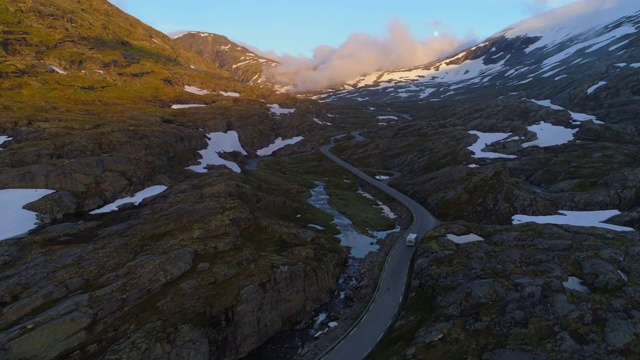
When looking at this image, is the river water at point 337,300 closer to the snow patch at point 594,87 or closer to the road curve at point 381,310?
the road curve at point 381,310

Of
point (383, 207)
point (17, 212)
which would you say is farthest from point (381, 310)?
point (17, 212)

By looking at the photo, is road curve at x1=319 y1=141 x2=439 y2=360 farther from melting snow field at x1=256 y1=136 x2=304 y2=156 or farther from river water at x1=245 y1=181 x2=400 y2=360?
melting snow field at x1=256 y1=136 x2=304 y2=156

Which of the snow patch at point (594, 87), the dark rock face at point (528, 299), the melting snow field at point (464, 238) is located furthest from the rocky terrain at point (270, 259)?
the snow patch at point (594, 87)

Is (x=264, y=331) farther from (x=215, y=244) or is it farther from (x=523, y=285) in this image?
(x=523, y=285)

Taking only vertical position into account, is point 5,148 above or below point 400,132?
above

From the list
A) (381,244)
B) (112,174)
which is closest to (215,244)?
(381,244)

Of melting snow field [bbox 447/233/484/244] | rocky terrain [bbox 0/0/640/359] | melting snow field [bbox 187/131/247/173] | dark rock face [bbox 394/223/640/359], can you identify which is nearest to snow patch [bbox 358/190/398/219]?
rocky terrain [bbox 0/0/640/359]

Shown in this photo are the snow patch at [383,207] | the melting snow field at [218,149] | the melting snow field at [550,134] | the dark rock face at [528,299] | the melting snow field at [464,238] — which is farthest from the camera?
the melting snow field at [550,134]

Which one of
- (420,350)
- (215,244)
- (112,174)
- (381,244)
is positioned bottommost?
(381,244)
